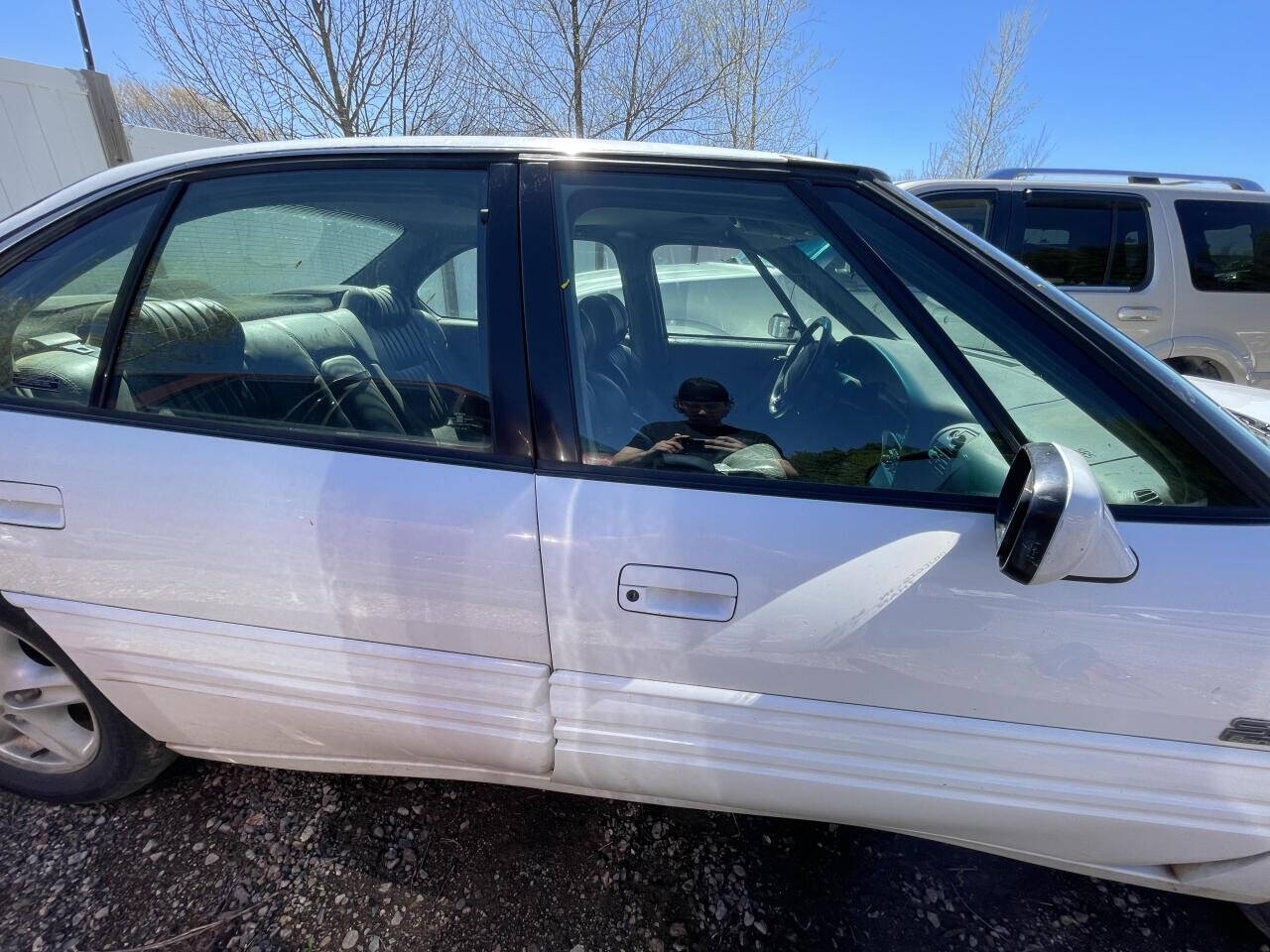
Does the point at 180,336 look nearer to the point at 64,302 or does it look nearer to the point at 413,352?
the point at 64,302

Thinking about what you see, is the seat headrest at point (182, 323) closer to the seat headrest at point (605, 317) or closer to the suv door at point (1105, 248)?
the seat headrest at point (605, 317)

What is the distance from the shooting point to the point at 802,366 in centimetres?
188

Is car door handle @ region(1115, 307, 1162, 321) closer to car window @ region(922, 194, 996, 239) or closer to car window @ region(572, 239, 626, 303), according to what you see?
car window @ region(922, 194, 996, 239)

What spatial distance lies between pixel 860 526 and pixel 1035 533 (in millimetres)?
297

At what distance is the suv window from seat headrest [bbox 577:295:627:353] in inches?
152

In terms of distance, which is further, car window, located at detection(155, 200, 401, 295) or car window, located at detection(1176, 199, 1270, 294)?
car window, located at detection(1176, 199, 1270, 294)

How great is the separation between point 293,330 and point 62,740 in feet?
4.41

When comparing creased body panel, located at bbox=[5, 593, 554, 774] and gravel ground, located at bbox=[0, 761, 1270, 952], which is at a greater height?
creased body panel, located at bbox=[5, 593, 554, 774]

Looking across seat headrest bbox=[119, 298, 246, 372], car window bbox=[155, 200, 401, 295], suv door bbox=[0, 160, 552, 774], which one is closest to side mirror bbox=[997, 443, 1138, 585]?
suv door bbox=[0, 160, 552, 774]

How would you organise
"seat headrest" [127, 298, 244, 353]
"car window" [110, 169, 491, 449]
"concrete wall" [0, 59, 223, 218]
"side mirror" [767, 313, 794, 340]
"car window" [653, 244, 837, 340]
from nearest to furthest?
1. "car window" [110, 169, 491, 449]
2. "seat headrest" [127, 298, 244, 353]
3. "car window" [653, 244, 837, 340]
4. "side mirror" [767, 313, 794, 340]
5. "concrete wall" [0, 59, 223, 218]

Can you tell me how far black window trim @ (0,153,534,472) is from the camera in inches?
52.2

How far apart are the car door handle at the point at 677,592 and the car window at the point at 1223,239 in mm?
5234

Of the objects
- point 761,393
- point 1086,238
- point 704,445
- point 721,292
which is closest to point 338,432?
point 704,445

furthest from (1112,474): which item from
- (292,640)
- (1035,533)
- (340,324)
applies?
(340,324)
